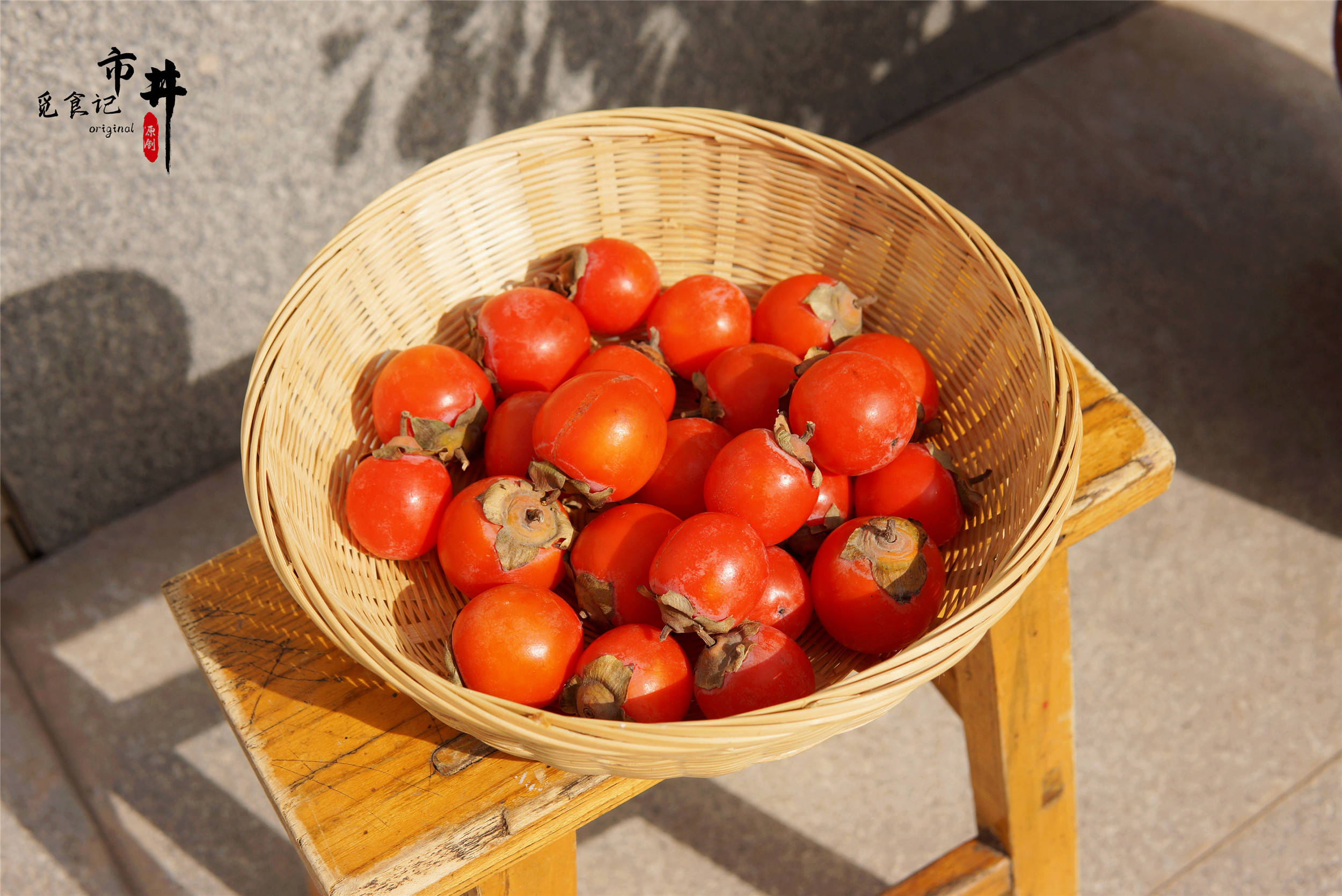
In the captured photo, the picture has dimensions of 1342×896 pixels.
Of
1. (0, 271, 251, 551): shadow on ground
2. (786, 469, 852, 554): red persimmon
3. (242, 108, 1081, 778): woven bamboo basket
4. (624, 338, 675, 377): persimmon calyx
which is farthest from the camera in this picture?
(0, 271, 251, 551): shadow on ground

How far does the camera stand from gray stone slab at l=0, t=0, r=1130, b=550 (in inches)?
78.1

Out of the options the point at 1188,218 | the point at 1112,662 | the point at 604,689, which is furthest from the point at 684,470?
the point at 1188,218

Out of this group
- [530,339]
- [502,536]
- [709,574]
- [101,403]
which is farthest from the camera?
[101,403]

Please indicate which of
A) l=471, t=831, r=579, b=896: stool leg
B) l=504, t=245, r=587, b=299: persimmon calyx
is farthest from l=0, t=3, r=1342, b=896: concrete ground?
l=504, t=245, r=587, b=299: persimmon calyx

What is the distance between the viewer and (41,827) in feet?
6.57

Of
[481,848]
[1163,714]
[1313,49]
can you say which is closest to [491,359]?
[481,848]

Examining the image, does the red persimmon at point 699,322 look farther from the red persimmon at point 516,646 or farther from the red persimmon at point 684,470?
the red persimmon at point 516,646

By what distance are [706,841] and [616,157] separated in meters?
1.31

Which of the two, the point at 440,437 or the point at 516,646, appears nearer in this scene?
the point at 516,646

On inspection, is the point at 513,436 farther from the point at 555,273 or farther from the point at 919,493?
the point at 919,493

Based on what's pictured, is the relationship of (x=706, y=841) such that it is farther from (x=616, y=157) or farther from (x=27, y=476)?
(x=27, y=476)

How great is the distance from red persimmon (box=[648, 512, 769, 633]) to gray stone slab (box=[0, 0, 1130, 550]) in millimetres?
1505

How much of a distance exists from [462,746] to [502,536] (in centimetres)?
26

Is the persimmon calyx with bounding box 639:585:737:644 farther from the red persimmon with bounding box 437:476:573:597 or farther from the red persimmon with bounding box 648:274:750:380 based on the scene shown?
the red persimmon with bounding box 648:274:750:380
